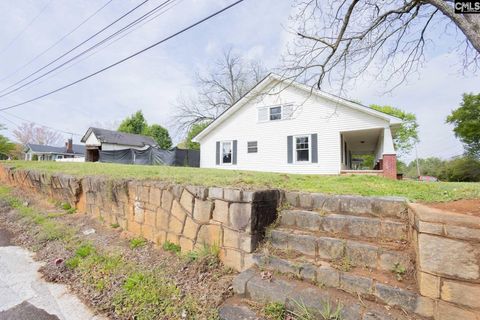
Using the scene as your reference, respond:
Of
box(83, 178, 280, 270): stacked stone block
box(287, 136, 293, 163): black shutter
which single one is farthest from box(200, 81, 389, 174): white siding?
box(83, 178, 280, 270): stacked stone block

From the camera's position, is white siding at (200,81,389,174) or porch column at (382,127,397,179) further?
white siding at (200,81,389,174)

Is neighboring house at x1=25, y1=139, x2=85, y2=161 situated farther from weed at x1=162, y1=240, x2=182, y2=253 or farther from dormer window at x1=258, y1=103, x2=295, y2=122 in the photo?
weed at x1=162, y1=240, x2=182, y2=253

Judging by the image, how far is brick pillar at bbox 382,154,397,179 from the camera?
349 inches

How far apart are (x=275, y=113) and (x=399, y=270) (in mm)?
10508

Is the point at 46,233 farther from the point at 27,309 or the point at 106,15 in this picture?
the point at 106,15

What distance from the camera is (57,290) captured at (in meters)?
2.63

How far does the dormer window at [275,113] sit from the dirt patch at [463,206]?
9.88m

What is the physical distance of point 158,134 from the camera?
30.5 meters

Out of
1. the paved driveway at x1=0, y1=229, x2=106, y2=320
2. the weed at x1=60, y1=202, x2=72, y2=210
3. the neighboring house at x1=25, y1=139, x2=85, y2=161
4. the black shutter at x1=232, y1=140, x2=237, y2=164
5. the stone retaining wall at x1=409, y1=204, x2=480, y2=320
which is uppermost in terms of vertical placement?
the neighboring house at x1=25, y1=139, x2=85, y2=161

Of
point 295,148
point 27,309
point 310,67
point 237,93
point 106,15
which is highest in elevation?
point 237,93

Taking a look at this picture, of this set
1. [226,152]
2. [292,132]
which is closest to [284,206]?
[292,132]

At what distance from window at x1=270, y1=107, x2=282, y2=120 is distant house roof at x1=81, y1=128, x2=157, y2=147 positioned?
18.9 metres

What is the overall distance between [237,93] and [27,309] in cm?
2420

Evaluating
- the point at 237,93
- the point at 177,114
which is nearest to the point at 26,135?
the point at 177,114
